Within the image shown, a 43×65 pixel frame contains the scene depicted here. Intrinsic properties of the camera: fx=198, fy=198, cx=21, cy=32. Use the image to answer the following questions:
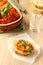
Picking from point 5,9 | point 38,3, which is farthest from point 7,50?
point 38,3

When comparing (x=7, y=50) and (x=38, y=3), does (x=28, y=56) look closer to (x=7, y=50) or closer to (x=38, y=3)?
(x=7, y=50)

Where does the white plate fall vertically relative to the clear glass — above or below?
below

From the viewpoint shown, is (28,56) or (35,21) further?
(35,21)

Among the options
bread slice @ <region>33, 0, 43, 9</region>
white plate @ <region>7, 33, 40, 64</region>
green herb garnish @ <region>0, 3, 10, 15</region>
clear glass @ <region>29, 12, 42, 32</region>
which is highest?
green herb garnish @ <region>0, 3, 10, 15</region>

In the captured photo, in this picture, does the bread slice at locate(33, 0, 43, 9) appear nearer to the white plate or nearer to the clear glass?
the clear glass

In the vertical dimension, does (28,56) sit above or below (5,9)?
below

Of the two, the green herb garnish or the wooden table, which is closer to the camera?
the wooden table

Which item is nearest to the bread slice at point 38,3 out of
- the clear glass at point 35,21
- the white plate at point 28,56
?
the clear glass at point 35,21

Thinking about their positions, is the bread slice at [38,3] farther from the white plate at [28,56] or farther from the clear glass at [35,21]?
the white plate at [28,56]

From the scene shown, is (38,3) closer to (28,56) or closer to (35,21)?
(35,21)

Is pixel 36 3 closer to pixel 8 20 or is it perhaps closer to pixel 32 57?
pixel 8 20

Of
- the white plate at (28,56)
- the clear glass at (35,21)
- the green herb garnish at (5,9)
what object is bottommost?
the white plate at (28,56)

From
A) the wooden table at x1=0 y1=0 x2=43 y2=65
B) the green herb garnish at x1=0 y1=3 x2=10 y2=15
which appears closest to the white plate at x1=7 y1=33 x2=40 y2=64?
the wooden table at x1=0 y1=0 x2=43 y2=65
